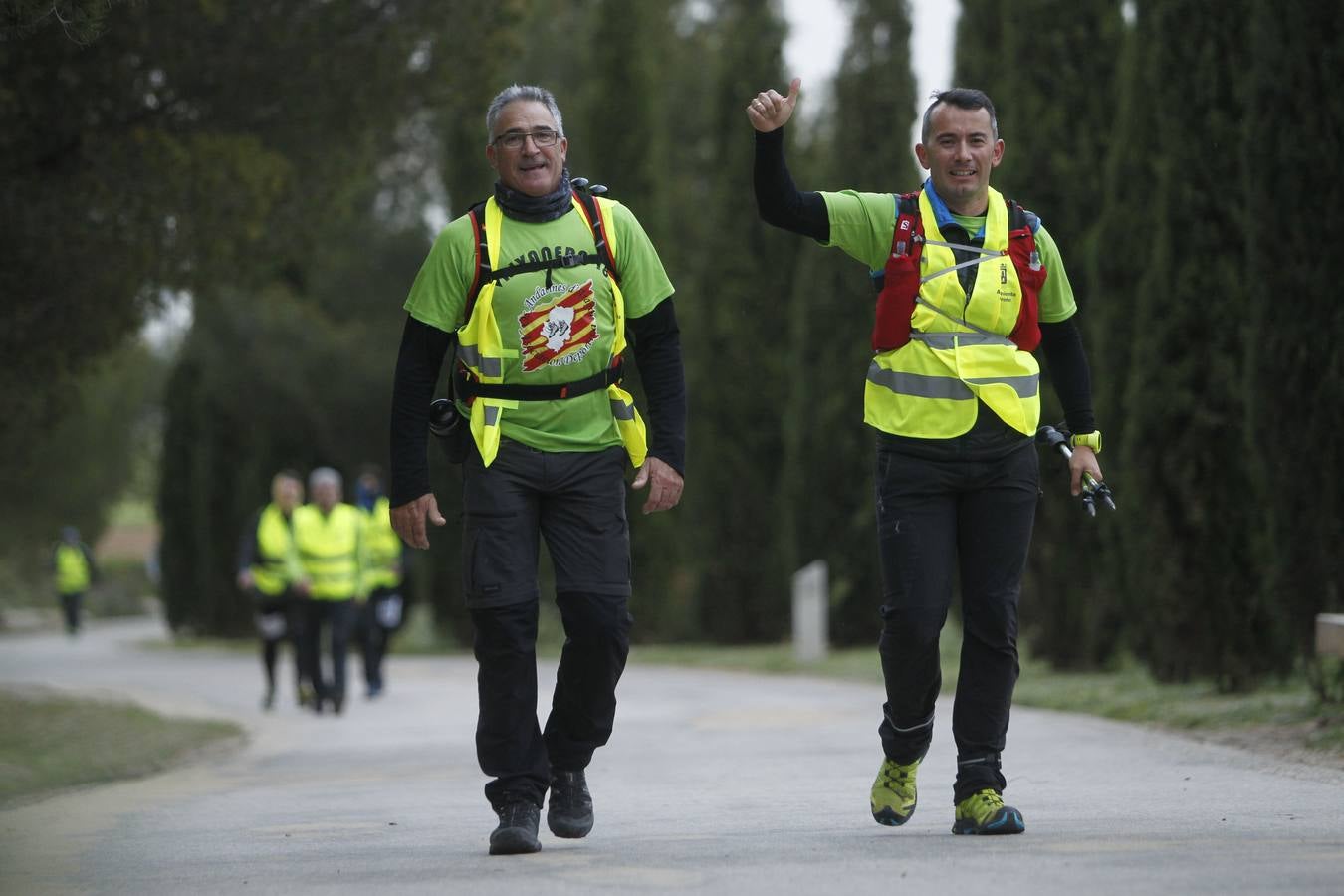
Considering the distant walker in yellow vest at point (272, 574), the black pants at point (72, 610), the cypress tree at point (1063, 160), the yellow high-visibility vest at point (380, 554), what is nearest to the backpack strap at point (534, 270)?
the cypress tree at point (1063, 160)

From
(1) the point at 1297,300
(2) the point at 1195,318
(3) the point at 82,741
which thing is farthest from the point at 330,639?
(1) the point at 1297,300

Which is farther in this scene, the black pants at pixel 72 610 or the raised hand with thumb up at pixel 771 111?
the black pants at pixel 72 610

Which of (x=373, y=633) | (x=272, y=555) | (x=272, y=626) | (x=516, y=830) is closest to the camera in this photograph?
(x=516, y=830)

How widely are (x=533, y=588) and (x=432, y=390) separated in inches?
25.5

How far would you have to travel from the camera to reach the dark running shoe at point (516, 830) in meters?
5.97

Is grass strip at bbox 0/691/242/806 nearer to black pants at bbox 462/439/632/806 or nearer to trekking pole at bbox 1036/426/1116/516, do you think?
black pants at bbox 462/439/632/806

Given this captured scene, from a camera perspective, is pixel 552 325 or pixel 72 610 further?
pixel 72 610

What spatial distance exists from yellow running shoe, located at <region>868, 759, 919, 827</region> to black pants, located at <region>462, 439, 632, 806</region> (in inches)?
33.3

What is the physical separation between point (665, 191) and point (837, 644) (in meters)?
6.75

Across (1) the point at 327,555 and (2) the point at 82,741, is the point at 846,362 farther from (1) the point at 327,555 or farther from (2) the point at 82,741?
(2) the point at 82,741

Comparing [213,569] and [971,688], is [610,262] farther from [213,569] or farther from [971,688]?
[213,569]

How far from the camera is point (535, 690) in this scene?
20.7 ft

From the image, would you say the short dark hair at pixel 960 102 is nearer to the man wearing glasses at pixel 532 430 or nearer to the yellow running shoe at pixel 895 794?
the man wearing glasses at pixel 532 430

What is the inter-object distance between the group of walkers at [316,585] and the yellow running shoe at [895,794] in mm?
10162
